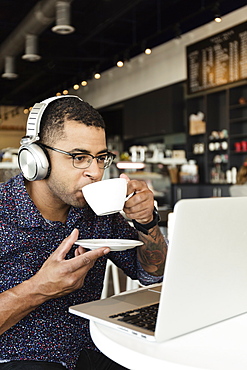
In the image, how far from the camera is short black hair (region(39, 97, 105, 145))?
1.41 m

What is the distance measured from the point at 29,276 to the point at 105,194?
A: 34cm

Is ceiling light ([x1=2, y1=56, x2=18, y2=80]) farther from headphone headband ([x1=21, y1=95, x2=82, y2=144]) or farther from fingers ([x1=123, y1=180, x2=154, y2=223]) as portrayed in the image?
fingers ([x1=123, y1=180, x2=154, y2=223])

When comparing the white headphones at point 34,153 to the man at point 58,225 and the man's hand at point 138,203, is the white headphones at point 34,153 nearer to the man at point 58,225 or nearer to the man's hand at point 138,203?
the man at point 58,225

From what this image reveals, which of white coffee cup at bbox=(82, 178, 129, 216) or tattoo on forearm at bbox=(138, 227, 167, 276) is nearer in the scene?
white coffee cup at bbox=(82, 178, 129, 216)

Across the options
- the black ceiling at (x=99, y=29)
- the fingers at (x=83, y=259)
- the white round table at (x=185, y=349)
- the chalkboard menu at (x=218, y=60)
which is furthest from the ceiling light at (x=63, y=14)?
the white round table at (x=185, y=349)

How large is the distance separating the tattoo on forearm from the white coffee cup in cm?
21

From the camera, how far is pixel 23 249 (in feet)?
4.41

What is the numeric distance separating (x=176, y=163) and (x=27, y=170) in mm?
6315

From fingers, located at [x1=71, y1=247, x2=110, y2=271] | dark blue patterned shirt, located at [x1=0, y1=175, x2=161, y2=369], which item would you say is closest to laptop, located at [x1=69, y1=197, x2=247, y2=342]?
fingers, located at [x1=71, y1=247, x2=110, y2=271]

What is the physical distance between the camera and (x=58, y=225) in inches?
54.6

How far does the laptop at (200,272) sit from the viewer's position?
34.2 inches

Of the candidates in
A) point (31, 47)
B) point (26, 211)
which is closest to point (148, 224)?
point (26, 211)

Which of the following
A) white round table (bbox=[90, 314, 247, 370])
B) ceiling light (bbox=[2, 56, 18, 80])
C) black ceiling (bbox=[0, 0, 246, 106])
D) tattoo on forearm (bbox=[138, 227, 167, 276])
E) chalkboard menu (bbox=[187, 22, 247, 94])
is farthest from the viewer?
ceiling light (bbox=[2, 56, 18, 80])

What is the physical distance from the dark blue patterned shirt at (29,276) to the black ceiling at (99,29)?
4.60 m
